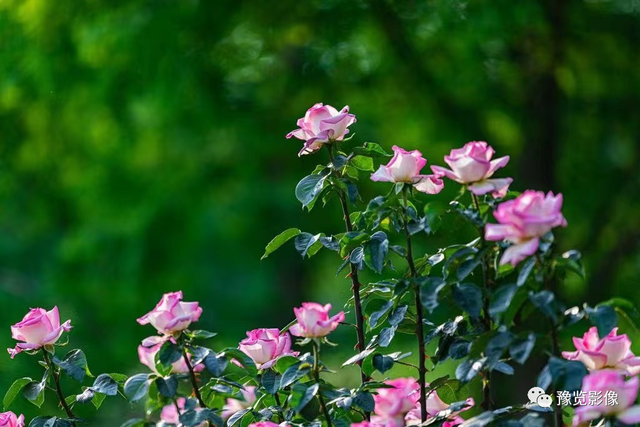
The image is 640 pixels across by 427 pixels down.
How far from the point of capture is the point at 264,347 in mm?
1265

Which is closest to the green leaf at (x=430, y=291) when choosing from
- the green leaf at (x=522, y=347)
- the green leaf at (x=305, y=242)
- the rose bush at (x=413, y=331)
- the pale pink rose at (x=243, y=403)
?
the rose bush at (x=413, y=331)

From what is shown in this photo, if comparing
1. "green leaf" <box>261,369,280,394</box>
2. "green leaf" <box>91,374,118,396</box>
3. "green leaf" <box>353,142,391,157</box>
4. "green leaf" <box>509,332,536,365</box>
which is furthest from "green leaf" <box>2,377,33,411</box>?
"green leaf" <box>509,332,536,365</box>

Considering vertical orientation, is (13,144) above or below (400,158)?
below

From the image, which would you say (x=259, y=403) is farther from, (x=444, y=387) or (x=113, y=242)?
(x=113, y=242)

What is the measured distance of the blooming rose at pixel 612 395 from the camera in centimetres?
93

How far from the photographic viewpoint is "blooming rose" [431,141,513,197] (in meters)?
1.12

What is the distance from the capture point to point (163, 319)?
118 cm

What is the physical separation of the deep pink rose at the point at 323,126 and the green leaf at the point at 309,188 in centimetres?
5

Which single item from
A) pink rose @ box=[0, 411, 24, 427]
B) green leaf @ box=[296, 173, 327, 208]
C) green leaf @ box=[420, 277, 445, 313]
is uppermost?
green leaf @ box=[296, 173, 327, 208]

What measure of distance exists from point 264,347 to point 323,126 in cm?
32

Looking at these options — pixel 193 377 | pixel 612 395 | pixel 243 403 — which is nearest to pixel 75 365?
pixel 193 377

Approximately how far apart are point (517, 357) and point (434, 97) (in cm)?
321

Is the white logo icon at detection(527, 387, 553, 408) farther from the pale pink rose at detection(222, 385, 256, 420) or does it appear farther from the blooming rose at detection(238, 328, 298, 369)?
the pale pink rose at detection(222, 385, 256, 420)

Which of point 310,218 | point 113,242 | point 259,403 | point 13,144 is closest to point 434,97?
point 310,218
